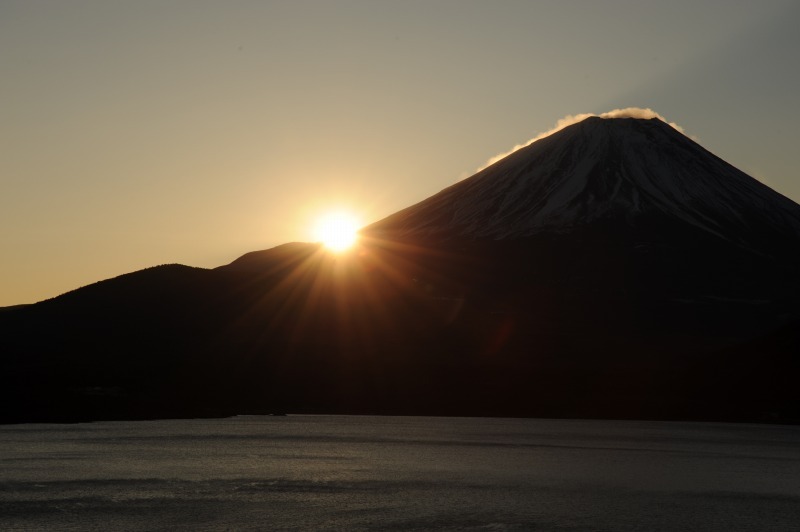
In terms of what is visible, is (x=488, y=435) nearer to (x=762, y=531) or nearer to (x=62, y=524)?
(x=762, y=531)

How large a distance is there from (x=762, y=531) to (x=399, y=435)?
68383 mm

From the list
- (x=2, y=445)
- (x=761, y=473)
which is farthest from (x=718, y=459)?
(x=2, y=445)

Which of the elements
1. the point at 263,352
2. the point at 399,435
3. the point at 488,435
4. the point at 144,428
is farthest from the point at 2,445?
the point at 263,352

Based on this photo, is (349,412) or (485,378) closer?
(349,412)

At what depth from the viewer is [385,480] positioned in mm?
72375

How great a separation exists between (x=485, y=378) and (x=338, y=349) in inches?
1051

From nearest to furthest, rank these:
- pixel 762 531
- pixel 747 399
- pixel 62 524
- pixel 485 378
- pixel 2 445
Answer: pixel 62 524, pixel 762 531, pixel 2 445, pixel 747 399, pixel 485 378

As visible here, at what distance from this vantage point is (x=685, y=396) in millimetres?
171125

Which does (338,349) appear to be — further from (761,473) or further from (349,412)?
(761,473)

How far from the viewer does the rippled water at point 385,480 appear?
55.2m

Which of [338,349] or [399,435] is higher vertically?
[338,349]

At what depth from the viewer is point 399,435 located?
120375 millimetres

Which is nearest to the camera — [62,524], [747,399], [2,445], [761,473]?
[62,524]

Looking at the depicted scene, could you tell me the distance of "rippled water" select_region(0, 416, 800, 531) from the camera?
55156 mm
